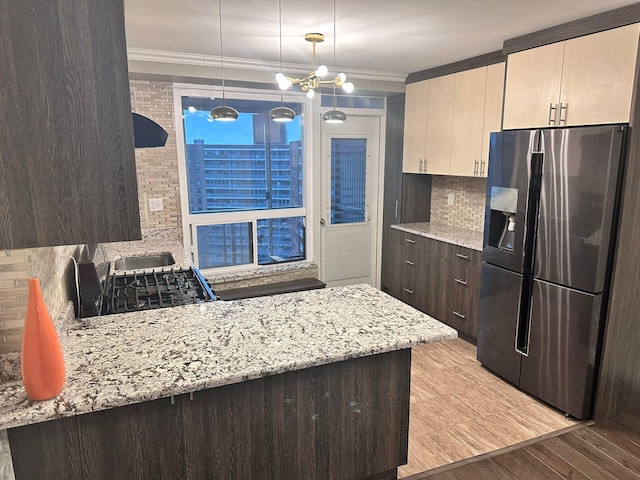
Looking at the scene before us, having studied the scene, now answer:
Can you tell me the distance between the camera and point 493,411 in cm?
291

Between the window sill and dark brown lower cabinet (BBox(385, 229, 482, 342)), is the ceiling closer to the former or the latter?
dark brown lower cabinet (BBox(385, 229, 482, 342))

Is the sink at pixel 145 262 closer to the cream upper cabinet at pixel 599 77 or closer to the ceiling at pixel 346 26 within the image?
the ceiling at pixel 346 26

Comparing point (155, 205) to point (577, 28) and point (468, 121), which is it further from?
point (577, 28)

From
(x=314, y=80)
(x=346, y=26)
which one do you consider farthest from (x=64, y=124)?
(x=346, y=26)

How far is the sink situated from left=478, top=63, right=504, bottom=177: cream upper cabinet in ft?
9.04

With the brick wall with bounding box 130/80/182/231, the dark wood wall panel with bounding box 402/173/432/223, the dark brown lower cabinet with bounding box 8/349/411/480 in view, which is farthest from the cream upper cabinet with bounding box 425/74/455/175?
the dark brown lower cabinet with bounding box 8/349/411/480

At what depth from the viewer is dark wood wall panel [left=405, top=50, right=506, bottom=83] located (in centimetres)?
353

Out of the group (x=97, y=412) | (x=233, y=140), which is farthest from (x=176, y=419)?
(x=233, y=140)

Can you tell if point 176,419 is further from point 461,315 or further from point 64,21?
point 461,315

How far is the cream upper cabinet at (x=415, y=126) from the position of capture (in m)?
4.39

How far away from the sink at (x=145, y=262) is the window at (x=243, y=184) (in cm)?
94

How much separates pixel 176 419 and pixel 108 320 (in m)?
0.65

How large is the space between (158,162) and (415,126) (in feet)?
8.55

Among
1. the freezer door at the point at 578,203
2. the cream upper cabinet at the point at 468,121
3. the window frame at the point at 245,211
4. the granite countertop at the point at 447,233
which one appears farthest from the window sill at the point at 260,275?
the freezer door at the point at 578,203
